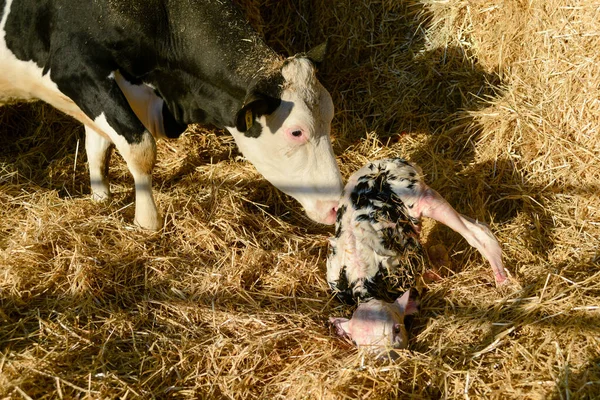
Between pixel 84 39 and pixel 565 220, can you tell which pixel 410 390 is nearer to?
pixel 565 220

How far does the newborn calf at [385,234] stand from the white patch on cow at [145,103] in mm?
1476

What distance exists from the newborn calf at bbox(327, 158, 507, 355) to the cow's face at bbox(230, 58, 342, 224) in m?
0.28

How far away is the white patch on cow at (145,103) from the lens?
15.2ft

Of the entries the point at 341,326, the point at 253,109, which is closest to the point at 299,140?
the point at 253,109

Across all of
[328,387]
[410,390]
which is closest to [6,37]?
[328,387]

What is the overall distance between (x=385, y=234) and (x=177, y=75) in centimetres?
177

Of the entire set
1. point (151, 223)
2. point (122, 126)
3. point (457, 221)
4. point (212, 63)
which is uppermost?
point (212, 63)

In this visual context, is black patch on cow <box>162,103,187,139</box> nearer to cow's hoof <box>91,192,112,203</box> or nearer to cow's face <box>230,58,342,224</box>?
cow's face <box>230,58,342,224</box>

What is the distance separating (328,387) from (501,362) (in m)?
0.91

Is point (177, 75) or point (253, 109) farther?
point (177, 75)

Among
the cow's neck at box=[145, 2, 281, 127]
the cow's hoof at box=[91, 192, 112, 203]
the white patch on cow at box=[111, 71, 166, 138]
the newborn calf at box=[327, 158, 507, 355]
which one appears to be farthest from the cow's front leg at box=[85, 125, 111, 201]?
the newborn calf at box=[327, 158, 507, 355]

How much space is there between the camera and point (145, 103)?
477 centimetres

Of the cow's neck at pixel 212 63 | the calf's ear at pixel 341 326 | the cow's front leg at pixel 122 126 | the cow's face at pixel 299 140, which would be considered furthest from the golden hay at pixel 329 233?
the cow's neck at pixel 212 63

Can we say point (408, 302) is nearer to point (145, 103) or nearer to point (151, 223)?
point (151, 223)
